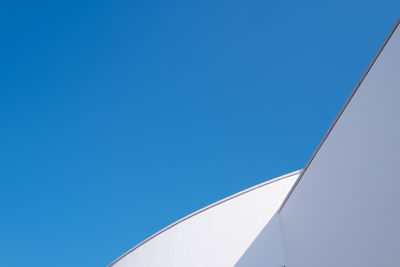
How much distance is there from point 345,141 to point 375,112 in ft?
2.18

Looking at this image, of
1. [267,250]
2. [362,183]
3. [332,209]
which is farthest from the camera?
[267,250]

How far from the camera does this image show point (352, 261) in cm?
325

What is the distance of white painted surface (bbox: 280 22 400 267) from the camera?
2.77 metres

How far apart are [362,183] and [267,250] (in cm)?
299

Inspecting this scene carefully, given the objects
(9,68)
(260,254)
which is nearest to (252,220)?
(260,254)

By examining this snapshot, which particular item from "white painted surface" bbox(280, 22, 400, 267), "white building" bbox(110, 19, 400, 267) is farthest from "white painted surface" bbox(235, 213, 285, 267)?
"white painted surface" bbox(280, 22, 400, 267)

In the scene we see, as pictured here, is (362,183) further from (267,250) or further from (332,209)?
(267,250)

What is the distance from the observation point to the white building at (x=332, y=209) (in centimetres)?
284

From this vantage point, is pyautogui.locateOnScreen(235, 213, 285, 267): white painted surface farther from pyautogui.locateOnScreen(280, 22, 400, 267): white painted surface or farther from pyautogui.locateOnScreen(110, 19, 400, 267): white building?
pyautogui.locateOnScreen(280, 22, 400, 267): white painted surface

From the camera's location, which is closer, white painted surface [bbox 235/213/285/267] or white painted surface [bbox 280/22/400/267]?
white painted surface [bbox 280/22/400/267]

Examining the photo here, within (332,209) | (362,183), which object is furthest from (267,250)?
(362,183)

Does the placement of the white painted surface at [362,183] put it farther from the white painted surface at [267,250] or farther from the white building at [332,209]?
the white painted surface at [267,250]

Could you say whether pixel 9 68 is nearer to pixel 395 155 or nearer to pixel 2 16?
pixel 2 16

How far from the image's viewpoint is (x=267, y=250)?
220 inches
